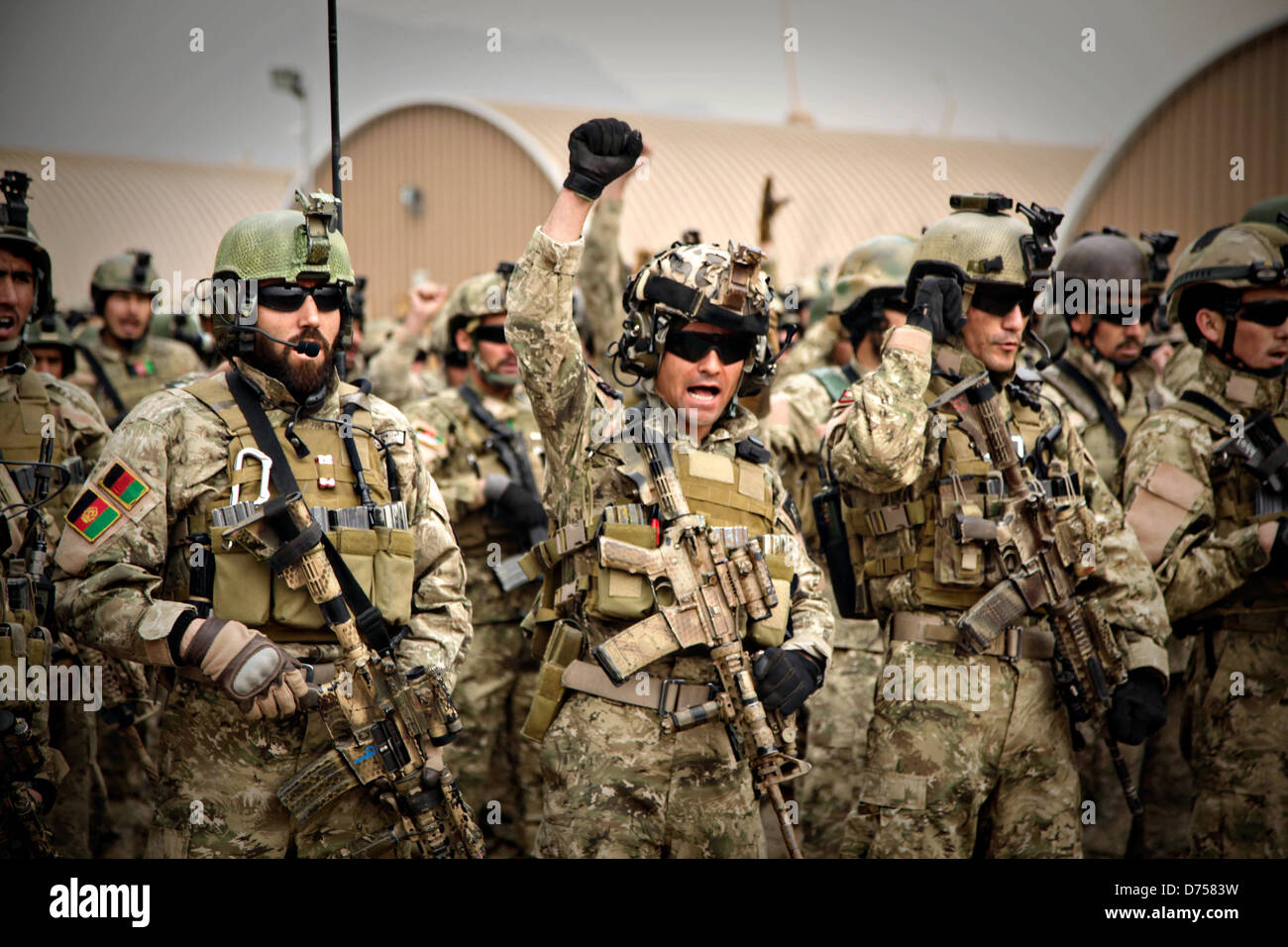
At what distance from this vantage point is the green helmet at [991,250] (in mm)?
4949

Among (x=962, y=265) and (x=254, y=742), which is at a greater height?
(x=962, y=265)

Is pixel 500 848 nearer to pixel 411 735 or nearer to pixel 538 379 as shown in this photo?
pixel 411 735

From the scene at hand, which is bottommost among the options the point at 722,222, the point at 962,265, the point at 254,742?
the point at 254,742

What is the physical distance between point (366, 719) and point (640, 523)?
41.8 inches

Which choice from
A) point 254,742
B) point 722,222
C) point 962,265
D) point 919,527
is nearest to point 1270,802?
point 919,527

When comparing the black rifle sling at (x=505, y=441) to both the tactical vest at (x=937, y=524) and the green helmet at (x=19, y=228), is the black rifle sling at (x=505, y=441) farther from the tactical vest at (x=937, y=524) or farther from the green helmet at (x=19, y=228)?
the tactical vest at (x=937, y=524)

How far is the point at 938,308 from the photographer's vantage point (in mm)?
4680

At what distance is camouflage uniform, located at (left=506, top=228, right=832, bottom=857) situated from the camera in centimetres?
388

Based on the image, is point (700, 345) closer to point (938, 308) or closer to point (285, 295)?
point (938, 308)

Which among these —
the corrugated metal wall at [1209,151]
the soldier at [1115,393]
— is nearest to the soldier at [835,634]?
the soldier at [1115,393]

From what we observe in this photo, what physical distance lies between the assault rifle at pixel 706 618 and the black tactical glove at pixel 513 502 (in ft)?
8.54

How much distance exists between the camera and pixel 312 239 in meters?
4.07

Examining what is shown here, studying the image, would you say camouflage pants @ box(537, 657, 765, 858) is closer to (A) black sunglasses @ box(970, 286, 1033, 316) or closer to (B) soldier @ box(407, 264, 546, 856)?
(A) black sunglasses @ box(970, 286, 1033, 316)
